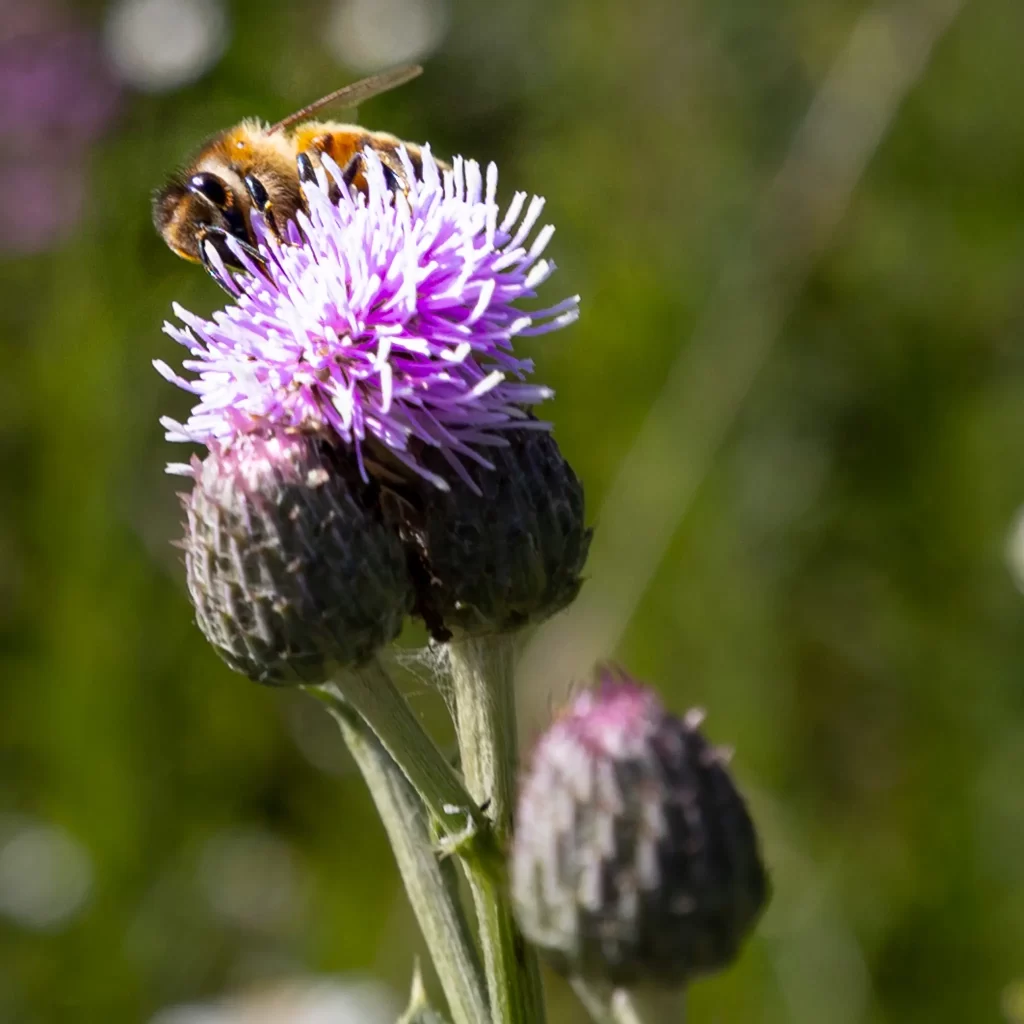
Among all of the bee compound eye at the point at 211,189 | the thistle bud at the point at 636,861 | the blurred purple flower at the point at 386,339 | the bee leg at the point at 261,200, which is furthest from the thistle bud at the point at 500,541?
the bee compound eye at the point at 211,189

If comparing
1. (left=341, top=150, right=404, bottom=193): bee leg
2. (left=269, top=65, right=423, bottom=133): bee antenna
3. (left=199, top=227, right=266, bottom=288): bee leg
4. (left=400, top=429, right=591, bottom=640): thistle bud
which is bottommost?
(left=400, top=429, right=591, bottom=640): thistle bud

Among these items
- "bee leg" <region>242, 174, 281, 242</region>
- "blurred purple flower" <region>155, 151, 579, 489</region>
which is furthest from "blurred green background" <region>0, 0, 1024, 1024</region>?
"blurred purple flower" <region>155, 151, 579, 489</region>

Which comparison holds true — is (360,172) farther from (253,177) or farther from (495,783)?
(495,783)

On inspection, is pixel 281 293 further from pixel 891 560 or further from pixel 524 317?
pixel 891 560

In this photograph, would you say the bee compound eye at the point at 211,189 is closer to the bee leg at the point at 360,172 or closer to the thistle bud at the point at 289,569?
the bee leg at the point at 360,172

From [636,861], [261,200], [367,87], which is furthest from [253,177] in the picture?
[636,861]

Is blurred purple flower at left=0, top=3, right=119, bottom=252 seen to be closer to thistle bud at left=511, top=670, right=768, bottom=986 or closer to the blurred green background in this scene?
the blurred green background
